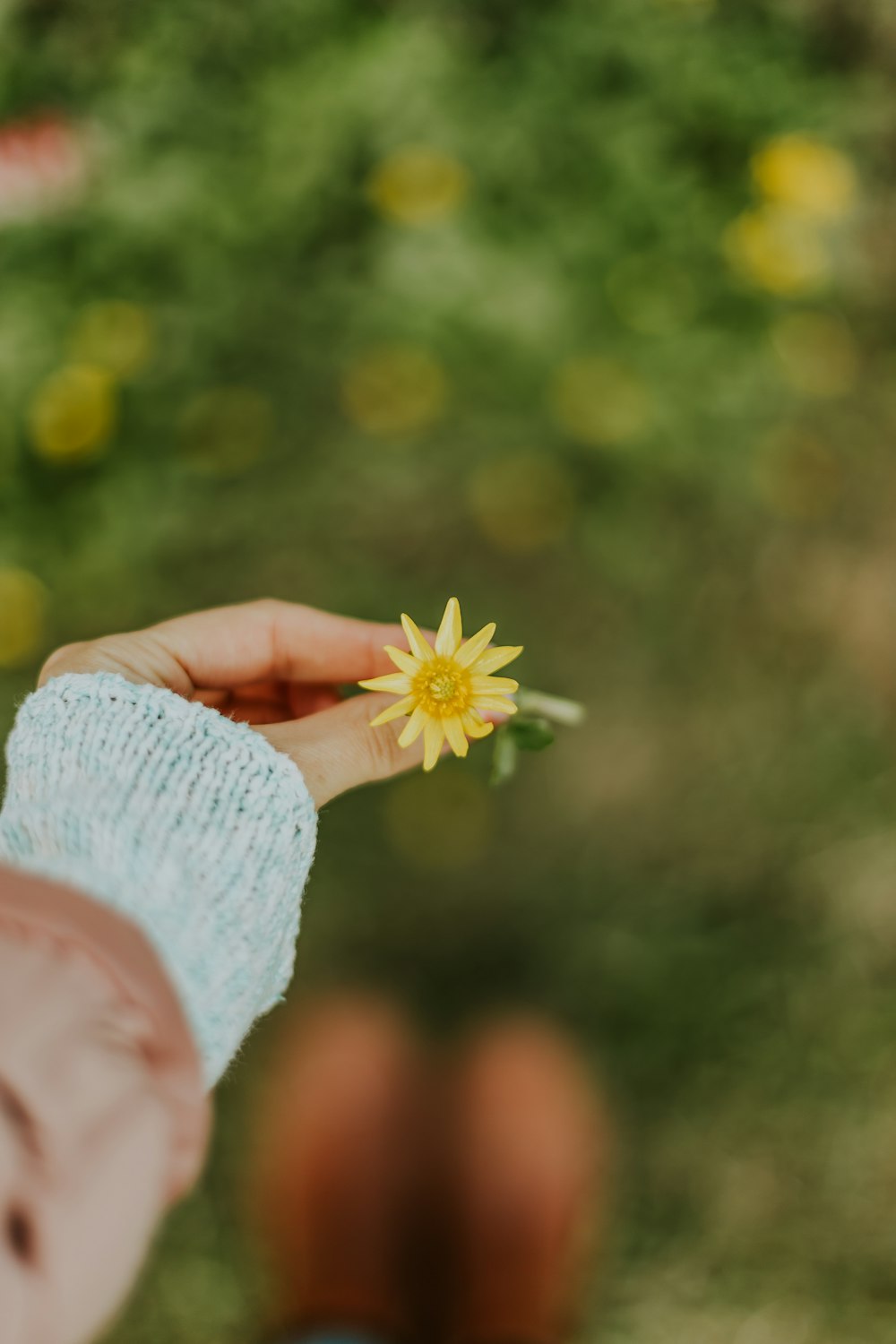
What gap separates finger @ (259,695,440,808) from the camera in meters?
0.89

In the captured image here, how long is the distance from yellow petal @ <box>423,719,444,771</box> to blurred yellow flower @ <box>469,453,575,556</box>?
685 mm

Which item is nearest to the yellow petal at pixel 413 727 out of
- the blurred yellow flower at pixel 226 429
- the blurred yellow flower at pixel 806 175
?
the blurred yellow flower at pixel 226 429

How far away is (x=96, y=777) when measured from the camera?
81 centimetres

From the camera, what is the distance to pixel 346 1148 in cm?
155

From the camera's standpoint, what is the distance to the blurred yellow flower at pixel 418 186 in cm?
161

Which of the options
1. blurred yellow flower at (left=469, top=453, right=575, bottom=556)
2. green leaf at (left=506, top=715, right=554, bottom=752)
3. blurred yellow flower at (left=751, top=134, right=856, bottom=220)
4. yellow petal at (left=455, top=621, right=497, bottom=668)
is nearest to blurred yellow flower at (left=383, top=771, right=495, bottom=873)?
blurred yellow flower at (left=469, top=453, right=575, bottom=556)

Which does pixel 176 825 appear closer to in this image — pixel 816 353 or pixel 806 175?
pixel 816 353

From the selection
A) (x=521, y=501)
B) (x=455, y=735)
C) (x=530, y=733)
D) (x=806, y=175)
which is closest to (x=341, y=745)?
(x=455, y=735)

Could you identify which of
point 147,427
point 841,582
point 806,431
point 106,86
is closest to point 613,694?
point 841,582

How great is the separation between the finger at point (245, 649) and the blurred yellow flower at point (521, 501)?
0.57 m

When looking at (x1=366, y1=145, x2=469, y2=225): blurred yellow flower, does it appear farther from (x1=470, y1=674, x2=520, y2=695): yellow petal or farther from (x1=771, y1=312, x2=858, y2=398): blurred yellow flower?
(x1=470, y1=674, x2=520, y2=695): yellow petal

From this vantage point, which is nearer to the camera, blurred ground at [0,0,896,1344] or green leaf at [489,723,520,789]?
green leaf at [489,723,520,789]

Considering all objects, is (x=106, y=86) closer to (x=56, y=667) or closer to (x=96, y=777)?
(x=56, y=667)

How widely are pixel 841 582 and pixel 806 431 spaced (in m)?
0.24
